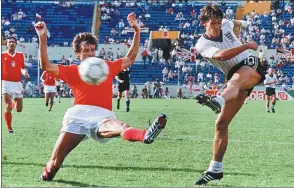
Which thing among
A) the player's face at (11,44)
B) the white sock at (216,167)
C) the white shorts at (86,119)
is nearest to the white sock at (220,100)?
the white sock at (216,167)

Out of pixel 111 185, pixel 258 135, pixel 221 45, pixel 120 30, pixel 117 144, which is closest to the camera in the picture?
pixel 111 185

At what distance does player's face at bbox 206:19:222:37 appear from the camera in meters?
8.91

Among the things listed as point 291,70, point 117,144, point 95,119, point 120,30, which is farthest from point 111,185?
point 120,30

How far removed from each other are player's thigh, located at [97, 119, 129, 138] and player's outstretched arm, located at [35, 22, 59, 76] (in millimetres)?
979

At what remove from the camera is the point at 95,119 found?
8500 millimetres

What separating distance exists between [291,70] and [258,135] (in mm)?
35099

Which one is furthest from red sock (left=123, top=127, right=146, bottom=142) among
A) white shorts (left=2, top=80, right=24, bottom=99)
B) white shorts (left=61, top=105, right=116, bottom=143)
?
white shorts (left=2, top=80, right=24, bottom=99)

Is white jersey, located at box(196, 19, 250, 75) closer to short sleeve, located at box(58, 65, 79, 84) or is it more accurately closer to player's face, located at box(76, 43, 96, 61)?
player's face, located at box(76, 43, 96, 61)

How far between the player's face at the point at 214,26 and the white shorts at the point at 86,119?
1.72 m

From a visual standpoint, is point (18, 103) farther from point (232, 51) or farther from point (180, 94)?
point (180, 94)

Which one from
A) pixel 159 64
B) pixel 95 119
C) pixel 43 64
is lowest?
pixel 159 64

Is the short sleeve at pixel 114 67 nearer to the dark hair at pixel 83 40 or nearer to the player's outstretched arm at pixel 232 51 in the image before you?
the dark hair at pixel 83 40

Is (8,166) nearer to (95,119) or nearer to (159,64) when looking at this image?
(95,119)

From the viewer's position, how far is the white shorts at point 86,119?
848cm
